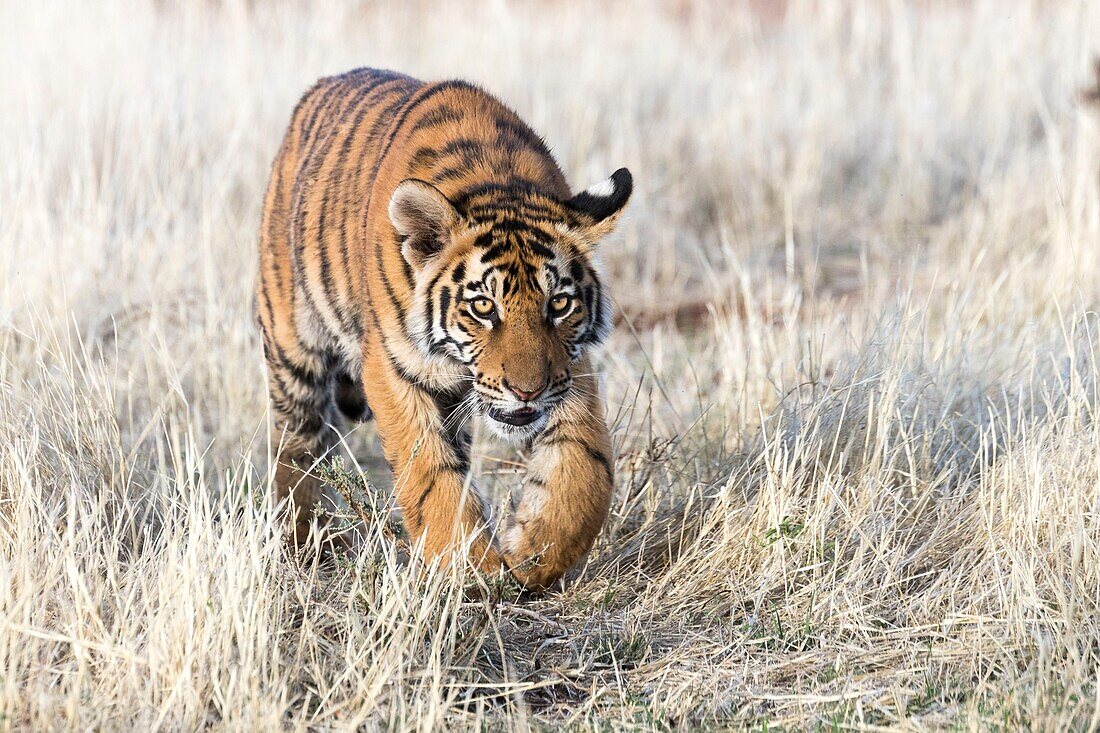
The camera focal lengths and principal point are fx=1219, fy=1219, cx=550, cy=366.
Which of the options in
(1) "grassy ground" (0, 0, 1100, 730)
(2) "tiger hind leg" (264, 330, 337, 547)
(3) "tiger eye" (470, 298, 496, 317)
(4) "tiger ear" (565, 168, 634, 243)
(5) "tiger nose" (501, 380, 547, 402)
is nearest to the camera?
(1) "grassy ground" (0, 0, 1100, 730)

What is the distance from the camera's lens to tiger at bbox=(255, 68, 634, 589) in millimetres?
3092

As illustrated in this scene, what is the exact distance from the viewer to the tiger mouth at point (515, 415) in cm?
310

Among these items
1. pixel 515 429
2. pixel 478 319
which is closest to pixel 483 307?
pixel 478 319

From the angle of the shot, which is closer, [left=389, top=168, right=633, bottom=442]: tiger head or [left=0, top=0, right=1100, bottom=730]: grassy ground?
[left=0, top=0, right=1100, bottom=730]: grassy ground

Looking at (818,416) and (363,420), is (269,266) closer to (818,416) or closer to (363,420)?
(363,420)

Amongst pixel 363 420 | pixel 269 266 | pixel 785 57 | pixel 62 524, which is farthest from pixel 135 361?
pixel 785 57

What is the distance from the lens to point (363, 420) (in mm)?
4152

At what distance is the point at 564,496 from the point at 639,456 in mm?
687

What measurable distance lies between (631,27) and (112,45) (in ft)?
15.7

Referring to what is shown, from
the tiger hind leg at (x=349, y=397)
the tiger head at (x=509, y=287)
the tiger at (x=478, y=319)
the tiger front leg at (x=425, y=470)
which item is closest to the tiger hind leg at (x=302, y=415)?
the tiger hind leg at (x=349, y=397)

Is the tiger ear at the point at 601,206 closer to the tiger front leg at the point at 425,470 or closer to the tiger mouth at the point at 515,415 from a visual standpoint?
the tiger mouth at the point at 515,415

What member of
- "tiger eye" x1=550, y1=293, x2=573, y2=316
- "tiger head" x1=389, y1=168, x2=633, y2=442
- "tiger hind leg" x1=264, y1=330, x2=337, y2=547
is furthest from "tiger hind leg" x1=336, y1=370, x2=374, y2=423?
"tiger eye" x1=550, y1=293, x2=573, y2=316

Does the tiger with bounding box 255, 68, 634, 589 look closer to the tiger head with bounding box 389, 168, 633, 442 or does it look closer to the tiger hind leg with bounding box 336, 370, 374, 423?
the tiger head with bounding box 389, 168, 633, 442

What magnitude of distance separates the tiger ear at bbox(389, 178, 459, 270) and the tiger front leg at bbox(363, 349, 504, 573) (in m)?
0.33
